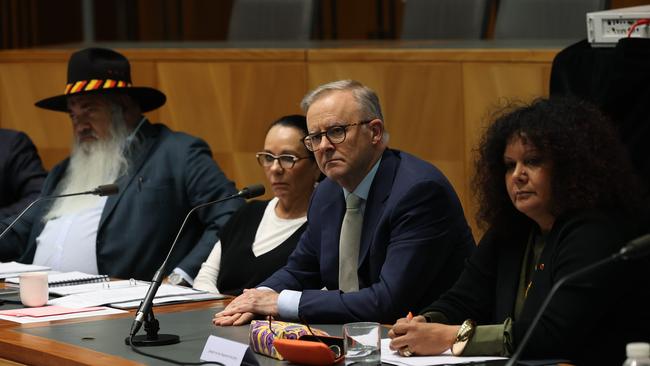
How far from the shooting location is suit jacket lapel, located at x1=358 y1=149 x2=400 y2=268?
372 centimetres

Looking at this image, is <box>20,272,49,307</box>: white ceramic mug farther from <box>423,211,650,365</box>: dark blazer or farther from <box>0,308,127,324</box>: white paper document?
<box>423,211,650,365</box>: dark blazer

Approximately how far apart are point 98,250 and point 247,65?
138cm

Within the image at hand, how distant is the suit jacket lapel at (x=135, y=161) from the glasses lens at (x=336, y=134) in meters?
1.72

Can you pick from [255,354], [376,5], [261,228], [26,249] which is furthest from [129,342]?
[376,5]

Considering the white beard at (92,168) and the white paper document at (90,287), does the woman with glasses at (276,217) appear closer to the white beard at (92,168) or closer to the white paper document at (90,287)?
the white paper document at (90,287)

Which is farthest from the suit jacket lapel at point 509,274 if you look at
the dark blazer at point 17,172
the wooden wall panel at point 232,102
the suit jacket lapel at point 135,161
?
the dark blazer at point 17,172

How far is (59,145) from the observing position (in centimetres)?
681

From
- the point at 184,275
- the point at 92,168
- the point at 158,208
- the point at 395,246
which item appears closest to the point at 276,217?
the point at 184,275

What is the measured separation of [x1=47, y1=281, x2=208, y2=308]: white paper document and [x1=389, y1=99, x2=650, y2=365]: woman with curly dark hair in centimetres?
112

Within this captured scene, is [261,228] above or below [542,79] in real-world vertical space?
below

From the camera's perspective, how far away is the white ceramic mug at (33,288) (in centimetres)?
385

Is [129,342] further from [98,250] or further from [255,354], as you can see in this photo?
[98,250]

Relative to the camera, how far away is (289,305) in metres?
3.50

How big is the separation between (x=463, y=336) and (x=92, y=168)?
2768mm
